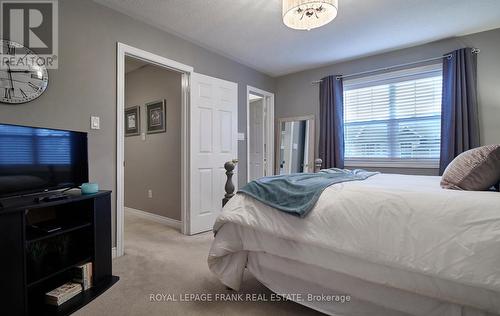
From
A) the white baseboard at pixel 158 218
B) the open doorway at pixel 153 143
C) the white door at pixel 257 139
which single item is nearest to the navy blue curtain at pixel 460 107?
the white door at pixel 257 139

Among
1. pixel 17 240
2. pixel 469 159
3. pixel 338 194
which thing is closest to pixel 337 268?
pixel 338 194

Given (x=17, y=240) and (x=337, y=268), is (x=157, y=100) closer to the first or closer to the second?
(x=17, y=240)

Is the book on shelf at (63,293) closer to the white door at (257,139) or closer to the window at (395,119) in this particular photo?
the white door at (257,139)

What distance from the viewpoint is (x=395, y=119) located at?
139 inches

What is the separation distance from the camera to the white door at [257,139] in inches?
183

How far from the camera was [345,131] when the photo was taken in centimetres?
398

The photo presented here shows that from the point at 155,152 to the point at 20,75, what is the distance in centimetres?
210

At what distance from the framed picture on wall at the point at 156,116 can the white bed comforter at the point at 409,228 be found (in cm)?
273

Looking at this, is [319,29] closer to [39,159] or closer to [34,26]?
[34,26]

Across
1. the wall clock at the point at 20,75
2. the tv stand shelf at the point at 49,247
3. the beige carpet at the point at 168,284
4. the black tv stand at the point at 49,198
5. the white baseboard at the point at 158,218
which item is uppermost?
the wall clock at the point at 20,75

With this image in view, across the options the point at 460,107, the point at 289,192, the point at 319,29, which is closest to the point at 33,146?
the point at 289,192

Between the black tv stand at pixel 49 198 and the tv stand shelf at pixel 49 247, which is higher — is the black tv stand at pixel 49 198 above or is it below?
above

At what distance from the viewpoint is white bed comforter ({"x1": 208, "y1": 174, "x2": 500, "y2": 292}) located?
998 millimetres

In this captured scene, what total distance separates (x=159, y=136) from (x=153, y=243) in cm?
165
